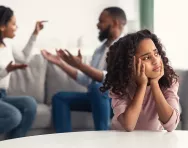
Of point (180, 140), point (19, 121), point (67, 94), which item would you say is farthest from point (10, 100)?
point (180, 140)

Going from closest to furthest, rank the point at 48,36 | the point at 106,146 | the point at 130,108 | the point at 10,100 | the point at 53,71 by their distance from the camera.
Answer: the point at 106,146, the point at 130,108, the point at 10,100, the point at 53,71, the point at 48,36

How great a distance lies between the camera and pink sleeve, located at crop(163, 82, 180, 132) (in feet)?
5.18

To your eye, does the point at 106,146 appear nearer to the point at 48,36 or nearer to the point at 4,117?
the point at 4,117

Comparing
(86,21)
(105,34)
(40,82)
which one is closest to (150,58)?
(105,34)

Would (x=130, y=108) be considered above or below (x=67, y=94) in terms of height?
above

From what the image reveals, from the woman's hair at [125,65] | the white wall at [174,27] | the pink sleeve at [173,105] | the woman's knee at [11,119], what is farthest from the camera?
the white wall at [174,27]

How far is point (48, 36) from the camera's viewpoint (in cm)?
412

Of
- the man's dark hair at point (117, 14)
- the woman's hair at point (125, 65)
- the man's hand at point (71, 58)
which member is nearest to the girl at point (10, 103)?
the man's hand at point (71, 58)

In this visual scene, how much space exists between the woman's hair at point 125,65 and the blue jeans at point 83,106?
1060 mm

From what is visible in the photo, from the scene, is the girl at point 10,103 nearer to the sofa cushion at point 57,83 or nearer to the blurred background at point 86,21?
the sofa cushion at point 57,83

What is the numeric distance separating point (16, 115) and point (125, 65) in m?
1.34

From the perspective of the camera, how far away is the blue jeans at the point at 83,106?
284cm

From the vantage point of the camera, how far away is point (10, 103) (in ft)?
9.81

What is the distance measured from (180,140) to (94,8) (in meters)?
3.05
